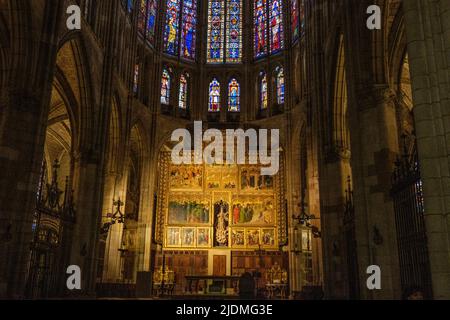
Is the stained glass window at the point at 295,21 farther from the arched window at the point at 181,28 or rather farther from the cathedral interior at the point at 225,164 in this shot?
the arched window at the point at 181,28

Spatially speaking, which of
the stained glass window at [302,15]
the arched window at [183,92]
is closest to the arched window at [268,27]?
the stained glass window at [302,15]

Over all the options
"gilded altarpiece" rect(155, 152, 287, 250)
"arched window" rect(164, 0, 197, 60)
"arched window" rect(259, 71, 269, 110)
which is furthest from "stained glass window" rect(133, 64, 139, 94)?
"arched window" rect(259, 71, 269, 110)

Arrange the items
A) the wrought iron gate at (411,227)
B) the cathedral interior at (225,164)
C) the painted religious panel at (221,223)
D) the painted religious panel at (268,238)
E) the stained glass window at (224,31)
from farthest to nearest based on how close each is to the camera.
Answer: the stained glass window at (224,31), the painted religious panel at (221,223), the painted religious panel at (268,238), the cathedral interior at (225,164), the wrought iron gate at (411,227)

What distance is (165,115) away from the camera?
3309 cm

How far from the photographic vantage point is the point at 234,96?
3522 centimetres

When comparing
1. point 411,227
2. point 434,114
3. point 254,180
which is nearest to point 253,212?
point 254,180

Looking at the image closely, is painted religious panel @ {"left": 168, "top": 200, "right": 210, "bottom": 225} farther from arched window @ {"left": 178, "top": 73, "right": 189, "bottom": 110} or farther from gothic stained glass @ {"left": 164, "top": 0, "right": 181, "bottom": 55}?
gothic stained glass @ {"left": 164, "top": 0, "right": 181, "bottom": 55}

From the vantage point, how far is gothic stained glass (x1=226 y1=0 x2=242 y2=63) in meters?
35.9

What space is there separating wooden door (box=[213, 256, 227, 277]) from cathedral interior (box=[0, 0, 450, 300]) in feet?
0.31

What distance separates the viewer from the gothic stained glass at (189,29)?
1396 inches

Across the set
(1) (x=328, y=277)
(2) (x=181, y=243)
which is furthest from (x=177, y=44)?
(1) (x=328, y=277)

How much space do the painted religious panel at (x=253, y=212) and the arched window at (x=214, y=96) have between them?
7973 millimetres

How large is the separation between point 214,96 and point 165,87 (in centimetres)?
390
